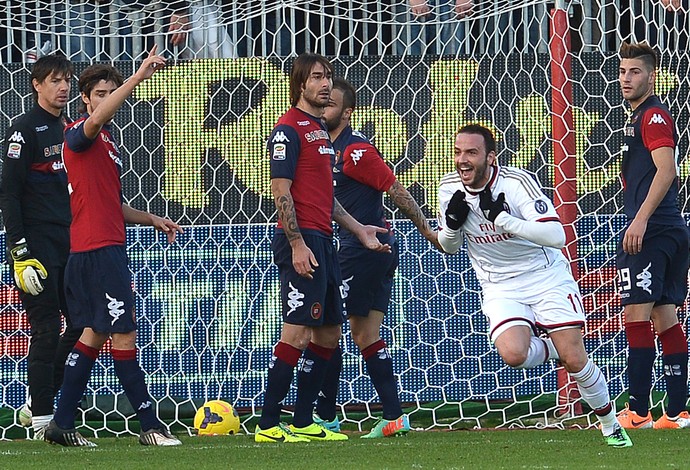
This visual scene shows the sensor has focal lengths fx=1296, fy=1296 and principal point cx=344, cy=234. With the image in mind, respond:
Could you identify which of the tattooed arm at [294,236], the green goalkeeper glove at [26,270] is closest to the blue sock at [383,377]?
the tattooed arm at [294,236]

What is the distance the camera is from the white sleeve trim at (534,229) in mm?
5613

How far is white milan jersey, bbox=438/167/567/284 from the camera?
230 inches

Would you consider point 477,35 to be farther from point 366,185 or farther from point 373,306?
point 373,306

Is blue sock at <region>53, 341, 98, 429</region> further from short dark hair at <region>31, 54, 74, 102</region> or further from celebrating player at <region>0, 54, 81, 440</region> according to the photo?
short dark hair at <region>31, 54, 74, 102</region>

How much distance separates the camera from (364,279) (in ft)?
22.1

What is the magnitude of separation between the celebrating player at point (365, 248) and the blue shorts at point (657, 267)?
1021mm

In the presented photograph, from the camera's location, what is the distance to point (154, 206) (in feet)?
25.2

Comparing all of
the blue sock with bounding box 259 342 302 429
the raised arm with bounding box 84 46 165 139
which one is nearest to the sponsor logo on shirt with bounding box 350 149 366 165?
the blue sock with bounding box 259 342 302 429

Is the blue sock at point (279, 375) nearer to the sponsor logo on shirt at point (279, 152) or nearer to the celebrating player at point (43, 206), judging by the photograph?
the sponsor logo on shirt at point (279, 152)

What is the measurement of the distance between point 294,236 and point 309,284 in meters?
0.25

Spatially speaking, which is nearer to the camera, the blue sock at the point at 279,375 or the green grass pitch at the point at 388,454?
the green grass pitch at the point at 388,454

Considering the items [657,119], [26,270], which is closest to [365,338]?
[26,270]

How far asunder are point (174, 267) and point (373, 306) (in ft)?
4.89

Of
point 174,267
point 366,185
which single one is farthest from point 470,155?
point 174,267
